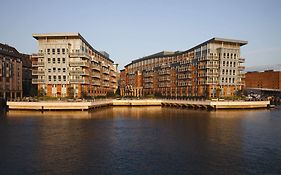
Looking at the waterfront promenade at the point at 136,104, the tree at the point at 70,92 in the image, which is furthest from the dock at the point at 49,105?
the tree at the point at 70,92

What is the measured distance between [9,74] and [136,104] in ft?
199

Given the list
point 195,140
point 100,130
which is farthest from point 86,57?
point 195,140

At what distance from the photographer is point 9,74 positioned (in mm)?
118000

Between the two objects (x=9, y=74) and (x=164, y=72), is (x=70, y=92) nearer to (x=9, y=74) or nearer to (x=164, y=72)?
(x=9, y=74)

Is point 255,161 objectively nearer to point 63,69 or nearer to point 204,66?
point 63,69

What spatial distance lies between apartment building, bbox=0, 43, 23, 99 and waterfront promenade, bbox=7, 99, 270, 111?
2964 centimetres

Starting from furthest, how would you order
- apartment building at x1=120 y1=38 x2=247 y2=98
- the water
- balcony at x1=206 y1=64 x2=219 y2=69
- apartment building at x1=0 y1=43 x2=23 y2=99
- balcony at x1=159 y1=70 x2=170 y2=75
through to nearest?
balcony at x1=159 y1=70 x2=170 y2=75, apartment building at x1=120 y1=38 x2=247 y2=98, balcony at x1=206 y1=64 x2=219 y2=69, apartment building at x1=0 y1=43 x2=23 y2=99, the water

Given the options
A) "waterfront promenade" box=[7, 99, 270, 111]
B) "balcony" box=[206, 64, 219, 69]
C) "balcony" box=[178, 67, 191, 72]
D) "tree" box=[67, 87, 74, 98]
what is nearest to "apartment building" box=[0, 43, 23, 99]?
"waterfront promenade" box=[7, 99, 270, 111]

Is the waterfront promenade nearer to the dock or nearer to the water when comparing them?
the dock

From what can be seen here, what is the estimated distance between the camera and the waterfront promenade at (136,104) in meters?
86.7

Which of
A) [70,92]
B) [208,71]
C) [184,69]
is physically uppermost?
[184,69]

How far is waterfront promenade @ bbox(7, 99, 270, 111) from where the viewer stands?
86688 mm

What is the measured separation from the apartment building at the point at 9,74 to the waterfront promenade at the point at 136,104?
2964 cm

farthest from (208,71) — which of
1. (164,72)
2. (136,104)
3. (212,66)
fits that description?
(164,72)
